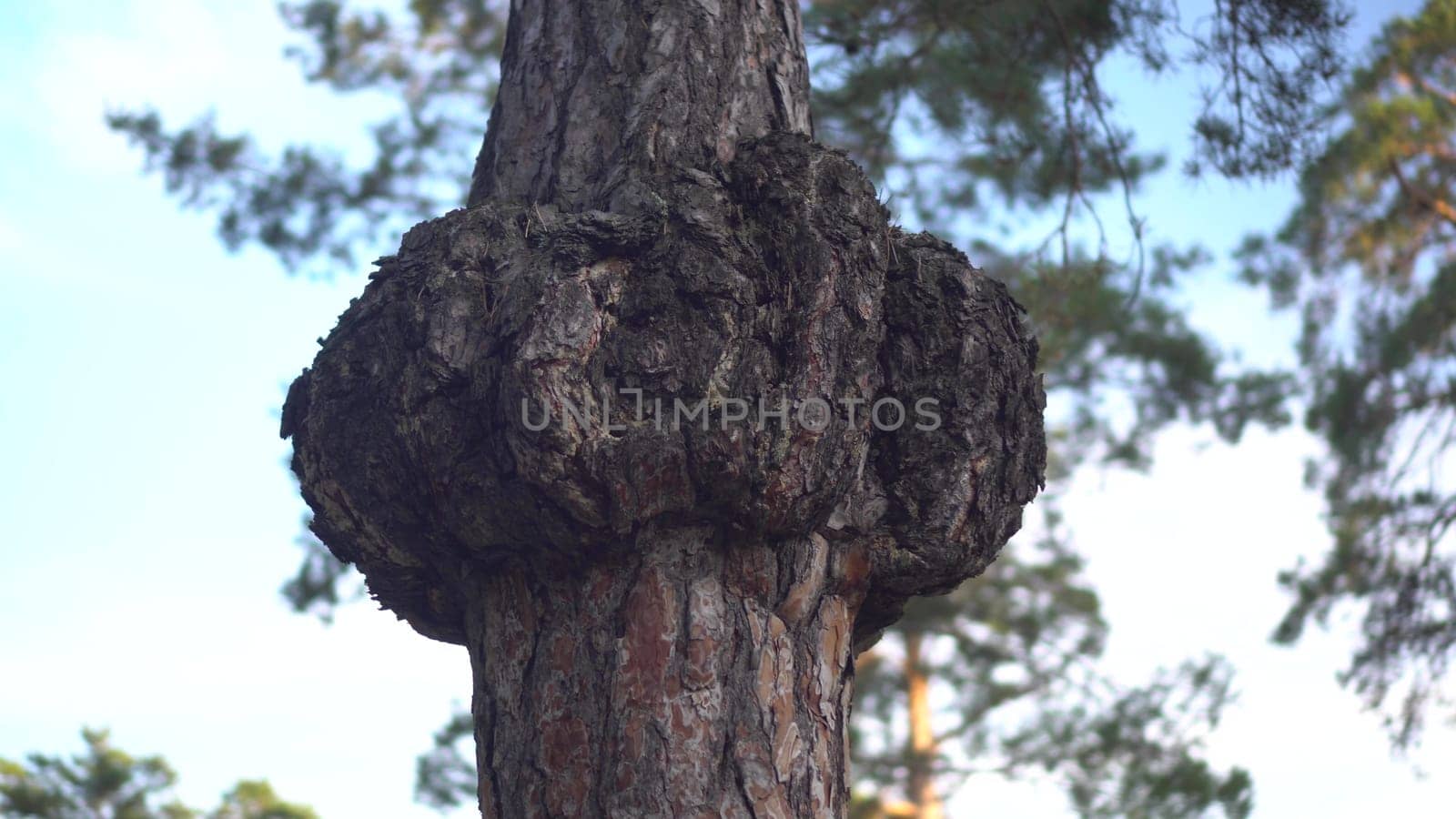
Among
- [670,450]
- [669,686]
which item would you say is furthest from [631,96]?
[669,686]

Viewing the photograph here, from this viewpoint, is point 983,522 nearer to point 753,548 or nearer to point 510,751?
point 753,548

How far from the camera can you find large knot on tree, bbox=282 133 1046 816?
6.51 ft

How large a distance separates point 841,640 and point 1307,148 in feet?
10.6

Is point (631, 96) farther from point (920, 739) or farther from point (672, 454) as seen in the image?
point (920, 739)

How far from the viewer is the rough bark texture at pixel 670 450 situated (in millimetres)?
1985

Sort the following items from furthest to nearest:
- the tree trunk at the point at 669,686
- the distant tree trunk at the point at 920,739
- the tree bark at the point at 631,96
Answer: the distant tree trunk at the point at 920,739, the tree bark at the point at 631,96, the tree trunk at the point at 669,686

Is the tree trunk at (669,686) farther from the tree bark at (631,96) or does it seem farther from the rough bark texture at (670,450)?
the tree bark at (631,96)

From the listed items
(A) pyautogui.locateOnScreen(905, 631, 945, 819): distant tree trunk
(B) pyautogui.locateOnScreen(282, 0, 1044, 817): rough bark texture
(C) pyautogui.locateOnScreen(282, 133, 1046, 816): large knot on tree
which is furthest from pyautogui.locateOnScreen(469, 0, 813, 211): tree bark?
(A) pyautogui.locateOnScreen(905, 631, 945, 819): distant tree trunk

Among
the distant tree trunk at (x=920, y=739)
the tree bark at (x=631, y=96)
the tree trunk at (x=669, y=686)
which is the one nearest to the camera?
the tree trunk at (x=669, y=686)

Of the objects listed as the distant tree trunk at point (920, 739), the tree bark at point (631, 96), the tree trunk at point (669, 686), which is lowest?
the tree trunk at point (669, 686)

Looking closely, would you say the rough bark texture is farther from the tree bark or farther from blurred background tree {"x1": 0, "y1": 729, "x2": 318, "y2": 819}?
blurred background tree {"x1": 0, "y1": 729, "x2": 318, "y2": 819}

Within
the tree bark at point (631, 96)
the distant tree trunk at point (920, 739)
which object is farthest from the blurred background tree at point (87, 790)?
the tree bark at point (631, 96)

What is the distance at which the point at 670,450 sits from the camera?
6.47 feet

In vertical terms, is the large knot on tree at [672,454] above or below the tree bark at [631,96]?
below
